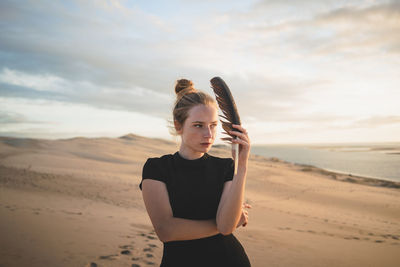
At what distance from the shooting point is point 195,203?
85.5 inches

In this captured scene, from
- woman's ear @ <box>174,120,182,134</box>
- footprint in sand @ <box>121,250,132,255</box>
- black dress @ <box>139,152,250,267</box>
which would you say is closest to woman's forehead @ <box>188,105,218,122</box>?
woman's ear @ <box>174,120,182,134</box>

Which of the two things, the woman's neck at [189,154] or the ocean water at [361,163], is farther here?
the ocean water at [361,163]

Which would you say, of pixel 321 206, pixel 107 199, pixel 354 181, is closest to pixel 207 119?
pixel 107 199

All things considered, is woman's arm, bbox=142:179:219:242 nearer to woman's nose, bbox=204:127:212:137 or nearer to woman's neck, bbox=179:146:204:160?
woman's neck, bbox=179:146:204:160

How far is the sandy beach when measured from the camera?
4480 millimetres

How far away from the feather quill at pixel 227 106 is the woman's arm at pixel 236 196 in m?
0.12

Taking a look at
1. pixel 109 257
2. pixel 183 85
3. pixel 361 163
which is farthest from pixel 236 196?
pixel 361 163

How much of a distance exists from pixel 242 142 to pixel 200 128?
401 mm

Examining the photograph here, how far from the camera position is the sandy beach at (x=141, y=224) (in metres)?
4.48

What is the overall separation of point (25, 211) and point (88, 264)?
3.52 m

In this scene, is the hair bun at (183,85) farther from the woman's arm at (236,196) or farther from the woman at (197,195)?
the woman's arm at (236,196)

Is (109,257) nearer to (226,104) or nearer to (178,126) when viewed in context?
(178,126)

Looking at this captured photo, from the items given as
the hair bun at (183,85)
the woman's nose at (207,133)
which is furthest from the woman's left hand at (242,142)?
the hair bun at (183,85)

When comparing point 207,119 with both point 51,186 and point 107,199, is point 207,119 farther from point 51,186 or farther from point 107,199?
point 51,186
